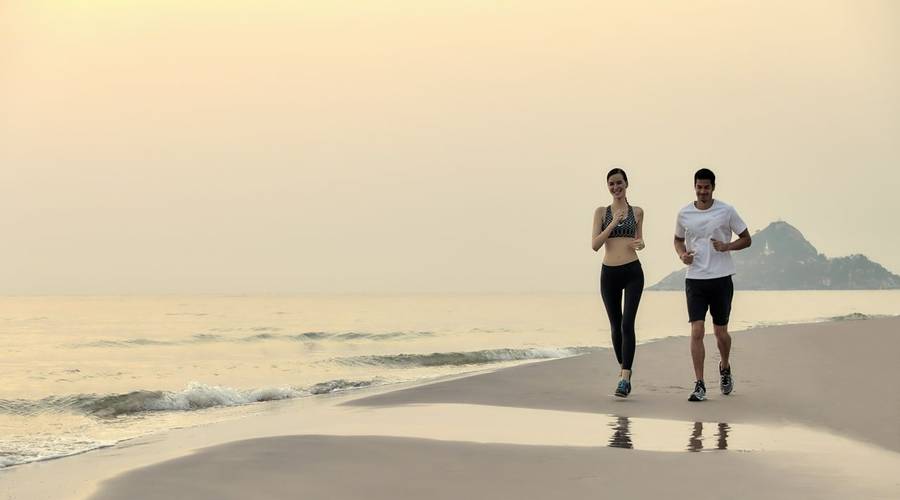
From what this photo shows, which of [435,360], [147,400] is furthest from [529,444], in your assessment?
[435,360]

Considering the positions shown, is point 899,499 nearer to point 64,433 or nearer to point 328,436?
point 328,436

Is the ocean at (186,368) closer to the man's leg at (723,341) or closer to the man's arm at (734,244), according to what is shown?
the man's leg at (723,341)

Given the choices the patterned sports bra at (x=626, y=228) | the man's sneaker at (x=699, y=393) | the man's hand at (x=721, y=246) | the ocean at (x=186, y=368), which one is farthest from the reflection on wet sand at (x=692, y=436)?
the ocean at (x=186, y=368)

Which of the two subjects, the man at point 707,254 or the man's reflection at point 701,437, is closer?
the man's reflection at point 701,437

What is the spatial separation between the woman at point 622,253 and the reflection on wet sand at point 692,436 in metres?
1.75

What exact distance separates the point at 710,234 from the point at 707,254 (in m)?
0.20

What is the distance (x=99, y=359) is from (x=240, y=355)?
3542mm

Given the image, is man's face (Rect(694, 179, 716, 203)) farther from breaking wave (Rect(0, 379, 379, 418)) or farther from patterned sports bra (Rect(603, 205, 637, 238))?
breaking wave (Rect(0, 379, 379, 418))

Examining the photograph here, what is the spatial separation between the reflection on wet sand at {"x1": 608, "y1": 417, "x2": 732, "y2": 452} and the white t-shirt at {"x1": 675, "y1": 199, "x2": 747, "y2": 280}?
6.73 ft

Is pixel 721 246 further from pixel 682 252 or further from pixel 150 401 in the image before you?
pixel 150 401

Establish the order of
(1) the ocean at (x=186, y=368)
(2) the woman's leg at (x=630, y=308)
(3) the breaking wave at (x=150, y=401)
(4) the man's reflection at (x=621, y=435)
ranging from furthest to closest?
(3) the breaking wave at (x=150, y=401)
(1) the ocean at (x=186, y=368)
(2) the woman's leg at (x=630, y=308)
(4) the man's reflection at (x=621, y=435)

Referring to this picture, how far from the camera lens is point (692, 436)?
5.80 meters

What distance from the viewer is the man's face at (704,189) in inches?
316

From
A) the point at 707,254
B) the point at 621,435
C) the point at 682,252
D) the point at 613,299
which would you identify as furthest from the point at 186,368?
the point at 621,435
